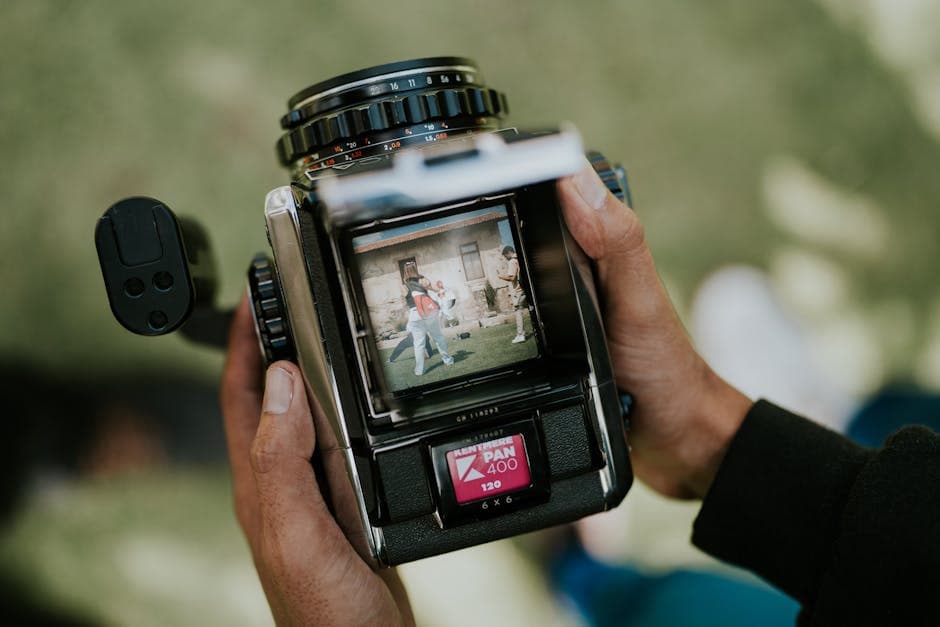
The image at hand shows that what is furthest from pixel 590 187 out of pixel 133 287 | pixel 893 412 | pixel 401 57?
pixel 893 412

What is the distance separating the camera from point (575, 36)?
107cm

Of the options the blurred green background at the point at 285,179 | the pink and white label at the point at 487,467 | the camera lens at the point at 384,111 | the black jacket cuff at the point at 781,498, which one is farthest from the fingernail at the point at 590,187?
the blurred green background at the point at 285,179

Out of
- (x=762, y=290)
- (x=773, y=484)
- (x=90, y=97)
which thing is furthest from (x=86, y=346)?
(x=762, y=290)

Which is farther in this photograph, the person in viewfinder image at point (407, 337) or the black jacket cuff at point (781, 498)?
the black jacket cuff at point (781, 498)

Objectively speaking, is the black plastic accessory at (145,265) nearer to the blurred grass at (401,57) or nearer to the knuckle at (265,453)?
the knuckle at (265,453)

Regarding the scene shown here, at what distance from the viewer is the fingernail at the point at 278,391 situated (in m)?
0.63

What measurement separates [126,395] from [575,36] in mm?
861

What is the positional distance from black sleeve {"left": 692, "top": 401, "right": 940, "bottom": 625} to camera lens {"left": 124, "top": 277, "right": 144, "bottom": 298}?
629mm

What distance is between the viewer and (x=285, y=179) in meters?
1.02

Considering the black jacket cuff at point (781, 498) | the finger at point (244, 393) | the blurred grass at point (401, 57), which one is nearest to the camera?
the black jacket cuff at point (781, 498)

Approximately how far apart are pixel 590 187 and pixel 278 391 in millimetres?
338

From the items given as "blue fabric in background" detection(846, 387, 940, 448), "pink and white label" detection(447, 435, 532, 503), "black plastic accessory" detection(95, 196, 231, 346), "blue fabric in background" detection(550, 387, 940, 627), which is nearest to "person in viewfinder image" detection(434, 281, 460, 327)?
"pink and white label" detection(447, 435, 532, 503)

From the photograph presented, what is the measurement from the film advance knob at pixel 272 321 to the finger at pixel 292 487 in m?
0.02

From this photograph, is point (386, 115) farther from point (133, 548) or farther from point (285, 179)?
point (133, 548)
